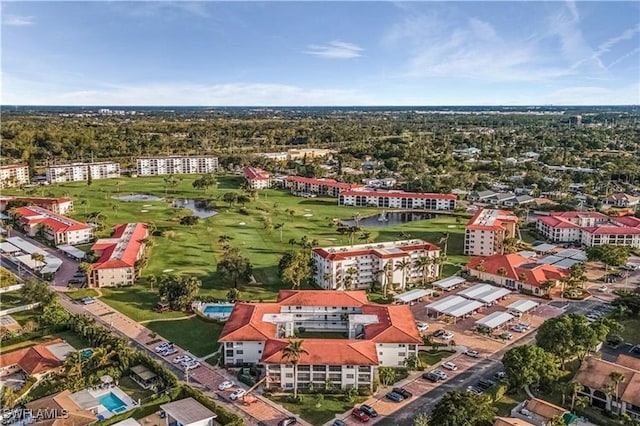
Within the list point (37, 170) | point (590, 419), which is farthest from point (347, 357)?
point (37, 170)

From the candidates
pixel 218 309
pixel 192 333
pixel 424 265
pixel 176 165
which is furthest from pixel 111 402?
pixel 176 165

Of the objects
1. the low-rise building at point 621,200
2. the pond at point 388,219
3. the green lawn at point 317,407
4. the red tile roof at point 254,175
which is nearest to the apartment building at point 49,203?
the red tile roof at point 254,175

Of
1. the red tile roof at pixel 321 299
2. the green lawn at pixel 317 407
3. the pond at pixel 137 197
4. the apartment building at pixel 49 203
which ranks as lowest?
the green lawn at pixel 317 407

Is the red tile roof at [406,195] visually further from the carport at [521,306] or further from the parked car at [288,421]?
the parked car at [288,421]

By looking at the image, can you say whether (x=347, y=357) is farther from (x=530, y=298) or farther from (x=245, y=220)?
(x=245, y=220)

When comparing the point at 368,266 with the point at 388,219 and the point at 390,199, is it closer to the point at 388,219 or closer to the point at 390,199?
the point at 388,219

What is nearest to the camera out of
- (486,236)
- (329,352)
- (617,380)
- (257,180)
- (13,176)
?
(617,380)
